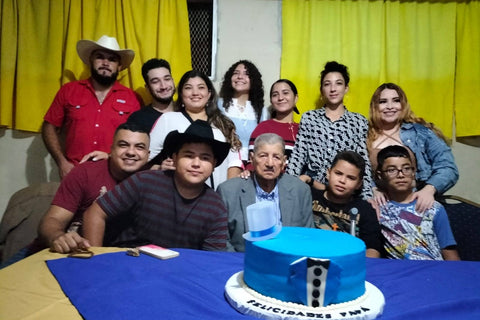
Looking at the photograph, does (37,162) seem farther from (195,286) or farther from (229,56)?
(195,286)

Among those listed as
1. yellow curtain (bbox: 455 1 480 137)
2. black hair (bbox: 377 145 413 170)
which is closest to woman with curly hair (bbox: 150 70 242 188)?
black hair (bbox: 377 145 413 170)

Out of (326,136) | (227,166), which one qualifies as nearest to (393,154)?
(326,136)

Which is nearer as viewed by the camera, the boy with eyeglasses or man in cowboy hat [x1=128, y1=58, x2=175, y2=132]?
→ the boy with eyeglasses

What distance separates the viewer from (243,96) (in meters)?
3.35

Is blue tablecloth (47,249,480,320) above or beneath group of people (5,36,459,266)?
beneath

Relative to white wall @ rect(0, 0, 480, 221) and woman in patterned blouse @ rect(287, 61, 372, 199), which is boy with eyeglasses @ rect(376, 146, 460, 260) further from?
white wall @ rect(0, 0, 480, 221)

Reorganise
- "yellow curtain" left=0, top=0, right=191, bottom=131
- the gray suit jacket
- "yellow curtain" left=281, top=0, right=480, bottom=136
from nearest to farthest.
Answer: the gray suit jacket → "yellow curtain" left=0, top=0, right=191, bottom=131 → "yellow curtain" left=281, top=0, right=480, bottom=136

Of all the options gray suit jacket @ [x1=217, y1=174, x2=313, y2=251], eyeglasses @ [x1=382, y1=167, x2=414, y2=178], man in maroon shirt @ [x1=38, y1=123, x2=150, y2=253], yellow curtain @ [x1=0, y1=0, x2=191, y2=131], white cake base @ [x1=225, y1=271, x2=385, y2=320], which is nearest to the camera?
white cake base @ [x1=225, y1=271, x2=385, y2=320]

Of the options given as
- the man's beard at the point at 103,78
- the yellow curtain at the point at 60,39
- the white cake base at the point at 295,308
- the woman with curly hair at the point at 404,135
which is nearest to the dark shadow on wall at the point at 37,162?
the yellow curtain at the point at 60,39

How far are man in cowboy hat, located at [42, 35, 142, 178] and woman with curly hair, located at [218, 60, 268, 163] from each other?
2.74 ft

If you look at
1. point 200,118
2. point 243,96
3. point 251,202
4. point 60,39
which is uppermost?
point 60,39

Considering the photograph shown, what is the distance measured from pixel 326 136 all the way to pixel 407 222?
0.91 metres

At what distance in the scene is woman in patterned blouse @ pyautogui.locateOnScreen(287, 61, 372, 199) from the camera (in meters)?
2.82

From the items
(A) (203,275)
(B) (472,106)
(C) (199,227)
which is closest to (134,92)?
(C) (199,227)
